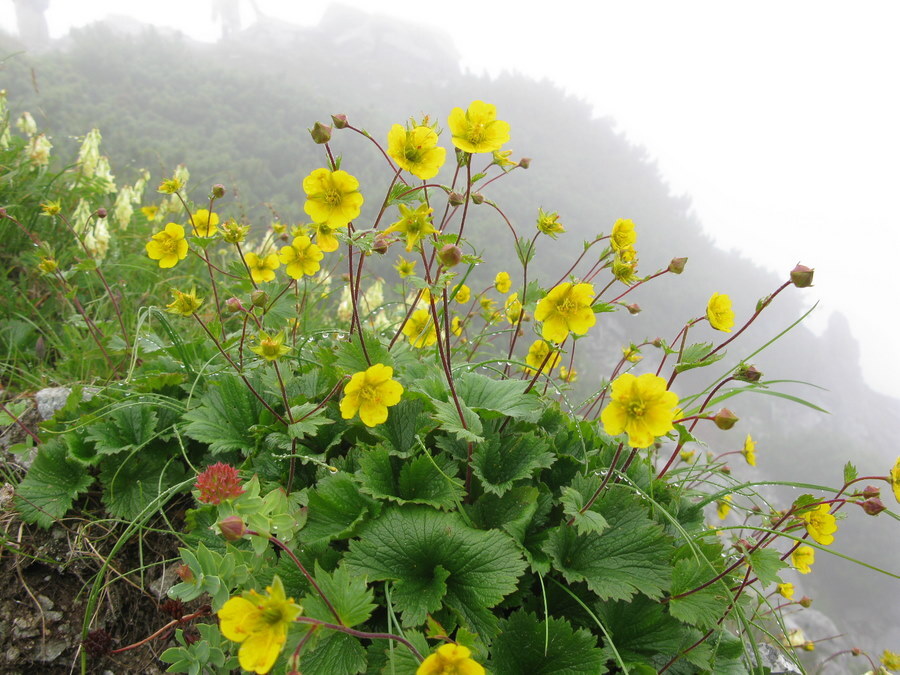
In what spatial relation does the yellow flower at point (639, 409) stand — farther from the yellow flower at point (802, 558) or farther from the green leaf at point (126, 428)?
the green leaf at point (126, 428)

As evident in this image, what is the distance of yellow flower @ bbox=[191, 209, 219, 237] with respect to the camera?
1897mm

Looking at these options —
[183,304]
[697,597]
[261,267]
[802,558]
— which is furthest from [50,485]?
[802,558]

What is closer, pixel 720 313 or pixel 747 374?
pixel 747 374

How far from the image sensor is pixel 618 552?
1.33 metres

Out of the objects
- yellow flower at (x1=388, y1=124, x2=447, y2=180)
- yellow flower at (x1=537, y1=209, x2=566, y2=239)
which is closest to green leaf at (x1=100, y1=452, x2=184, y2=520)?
yellow flower at (x1=388, y1=124, x2=447, y2=180)

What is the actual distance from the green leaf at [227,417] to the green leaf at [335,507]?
1.11ft

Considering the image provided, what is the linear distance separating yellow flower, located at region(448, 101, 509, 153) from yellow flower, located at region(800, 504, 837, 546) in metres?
1.47

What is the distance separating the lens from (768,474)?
49.1 meters

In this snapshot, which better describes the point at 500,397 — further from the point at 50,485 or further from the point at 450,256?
the point at 50,485

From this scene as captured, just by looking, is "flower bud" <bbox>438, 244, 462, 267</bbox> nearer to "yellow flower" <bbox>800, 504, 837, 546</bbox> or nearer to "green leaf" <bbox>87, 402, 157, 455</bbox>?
"green leaf" <bbox>87, 402, 157, 455</bbox>

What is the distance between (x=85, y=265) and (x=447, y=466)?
1724 mm

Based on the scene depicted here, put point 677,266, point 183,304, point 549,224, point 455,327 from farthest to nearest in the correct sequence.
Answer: point 455,327 → point 549,224 → point 677,266 → point 183,304

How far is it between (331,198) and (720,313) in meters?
1.25

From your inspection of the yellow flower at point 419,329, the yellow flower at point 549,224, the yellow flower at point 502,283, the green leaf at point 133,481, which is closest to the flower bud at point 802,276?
the yellow flower at point 549,224
